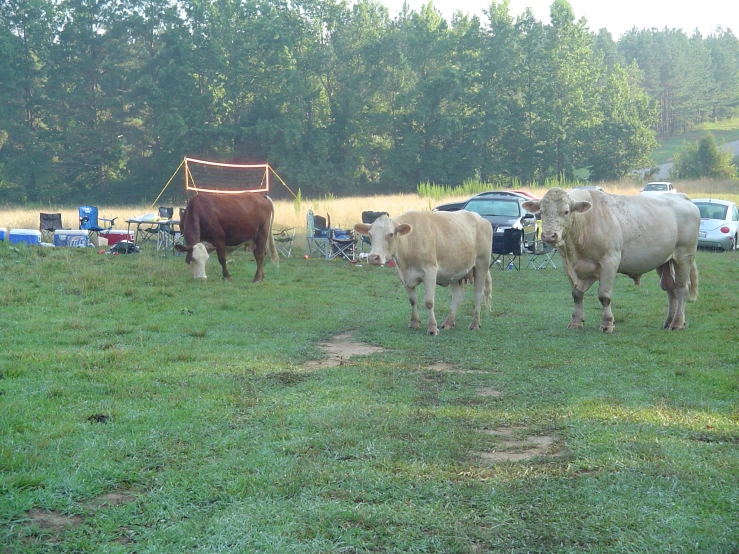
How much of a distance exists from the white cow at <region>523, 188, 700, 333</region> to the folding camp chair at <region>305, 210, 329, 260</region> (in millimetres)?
11398

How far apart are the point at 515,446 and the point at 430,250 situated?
5.51 meters

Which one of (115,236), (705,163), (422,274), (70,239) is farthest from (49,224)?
(705,163)

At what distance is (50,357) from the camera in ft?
26.2

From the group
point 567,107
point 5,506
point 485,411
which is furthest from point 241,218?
point 567,107

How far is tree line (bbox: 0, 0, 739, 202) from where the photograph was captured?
5459 centimetres

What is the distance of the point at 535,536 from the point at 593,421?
217 centimetres

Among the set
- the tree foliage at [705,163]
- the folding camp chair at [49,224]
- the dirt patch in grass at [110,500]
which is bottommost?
the dirt patch in grass at [110,500]

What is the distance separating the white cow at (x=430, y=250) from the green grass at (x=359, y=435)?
0.54 meters

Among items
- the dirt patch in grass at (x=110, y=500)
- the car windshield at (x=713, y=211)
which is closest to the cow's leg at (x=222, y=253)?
the dirt patch in grass at (x=110, y=500)

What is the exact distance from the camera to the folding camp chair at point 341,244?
2136cm

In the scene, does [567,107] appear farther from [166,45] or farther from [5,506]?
[5,506]

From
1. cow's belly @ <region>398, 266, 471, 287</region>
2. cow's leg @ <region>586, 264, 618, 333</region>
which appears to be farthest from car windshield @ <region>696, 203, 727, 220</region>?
cow's belly @ <region>398, 266, 471, 287</region>

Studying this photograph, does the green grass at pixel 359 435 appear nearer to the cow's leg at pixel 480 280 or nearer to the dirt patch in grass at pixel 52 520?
the dirt patch in grass at pixel 52 520

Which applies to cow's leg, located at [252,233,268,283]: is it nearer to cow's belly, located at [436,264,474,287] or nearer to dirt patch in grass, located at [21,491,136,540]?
cow's belly, located at [436,264,474,287]
